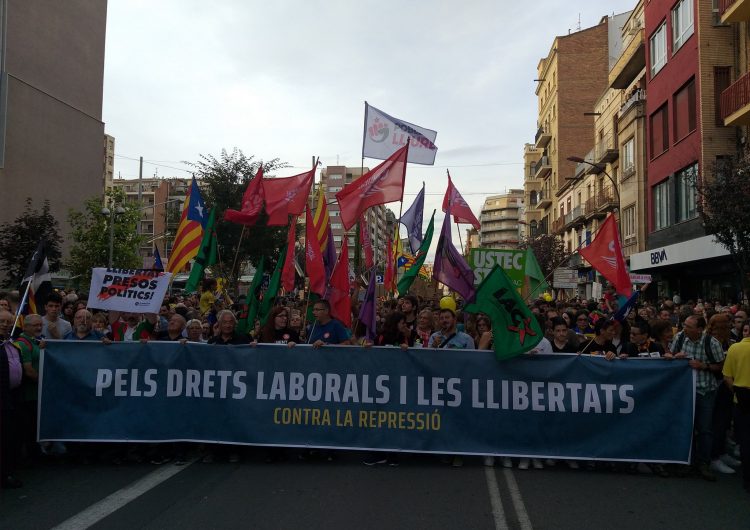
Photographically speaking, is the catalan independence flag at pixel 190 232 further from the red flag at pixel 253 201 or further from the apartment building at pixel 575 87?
the apartment building at pixel 575 87

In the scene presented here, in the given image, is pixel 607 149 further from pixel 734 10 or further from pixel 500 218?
pixel 500 218

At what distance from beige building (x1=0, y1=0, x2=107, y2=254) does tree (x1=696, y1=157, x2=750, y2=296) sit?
31.9m

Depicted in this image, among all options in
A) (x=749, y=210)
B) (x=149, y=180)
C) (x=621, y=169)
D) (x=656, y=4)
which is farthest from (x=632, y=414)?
(x=149, y=180)

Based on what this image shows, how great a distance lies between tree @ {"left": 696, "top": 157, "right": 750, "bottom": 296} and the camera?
16.8 metres

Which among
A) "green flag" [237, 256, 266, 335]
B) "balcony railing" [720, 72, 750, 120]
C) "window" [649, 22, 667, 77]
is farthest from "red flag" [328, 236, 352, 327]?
"window" [649, 22, 667, 77]

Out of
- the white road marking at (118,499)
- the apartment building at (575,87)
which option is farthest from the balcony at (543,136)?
the white road marking at (118,499)

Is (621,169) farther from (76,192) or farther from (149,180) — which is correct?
(149,180)

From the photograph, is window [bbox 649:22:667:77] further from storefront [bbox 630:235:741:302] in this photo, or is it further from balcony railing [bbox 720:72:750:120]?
storefront [bbox 630:235:741:302]

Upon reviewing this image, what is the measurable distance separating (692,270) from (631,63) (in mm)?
11762

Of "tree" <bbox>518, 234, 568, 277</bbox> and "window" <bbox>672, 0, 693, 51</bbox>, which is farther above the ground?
"window" <bbox>672, 0, 693, 51</bbox>

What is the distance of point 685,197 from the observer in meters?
26.9

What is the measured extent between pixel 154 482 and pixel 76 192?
4045cm

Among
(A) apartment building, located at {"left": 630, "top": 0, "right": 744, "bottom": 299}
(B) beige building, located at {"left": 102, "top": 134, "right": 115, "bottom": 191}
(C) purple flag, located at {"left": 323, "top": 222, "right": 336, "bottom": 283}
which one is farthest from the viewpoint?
(B) beige building, located at {"left": 102, "top": 134, "right": 115, "bottom": 191}

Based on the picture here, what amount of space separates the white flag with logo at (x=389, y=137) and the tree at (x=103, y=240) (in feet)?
71.7
